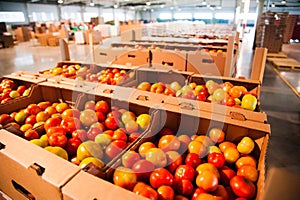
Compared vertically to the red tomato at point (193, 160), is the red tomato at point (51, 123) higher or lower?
higher

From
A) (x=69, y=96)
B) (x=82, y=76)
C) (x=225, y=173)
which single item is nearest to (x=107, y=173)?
(x=225, y=173)

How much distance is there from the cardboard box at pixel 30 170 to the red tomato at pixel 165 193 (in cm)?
34

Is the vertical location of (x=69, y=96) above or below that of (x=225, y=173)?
above

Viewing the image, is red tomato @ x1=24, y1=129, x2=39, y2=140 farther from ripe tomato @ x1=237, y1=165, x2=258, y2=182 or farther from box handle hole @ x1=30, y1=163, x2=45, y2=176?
ripe tomato @ x1=237, y1=165, x2=258, y2=182

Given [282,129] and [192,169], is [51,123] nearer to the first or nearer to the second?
[192,169]

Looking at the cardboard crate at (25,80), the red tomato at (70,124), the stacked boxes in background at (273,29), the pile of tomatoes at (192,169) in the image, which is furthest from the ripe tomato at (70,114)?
the stacked boxes in background at (273,29)

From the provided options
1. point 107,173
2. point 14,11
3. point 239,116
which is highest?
point 14,11

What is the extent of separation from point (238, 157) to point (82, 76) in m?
1.78

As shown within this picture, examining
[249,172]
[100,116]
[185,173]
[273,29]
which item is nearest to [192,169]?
[185,173]

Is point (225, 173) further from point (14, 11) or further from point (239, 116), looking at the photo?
point (14, 11)

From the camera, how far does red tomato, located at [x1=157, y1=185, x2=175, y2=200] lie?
2.82 ft

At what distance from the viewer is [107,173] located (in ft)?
2.88

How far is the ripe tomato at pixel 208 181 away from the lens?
89 cm

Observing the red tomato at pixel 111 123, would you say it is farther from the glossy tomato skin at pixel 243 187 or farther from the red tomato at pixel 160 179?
the glossy tomato skin at pixel 243 187
